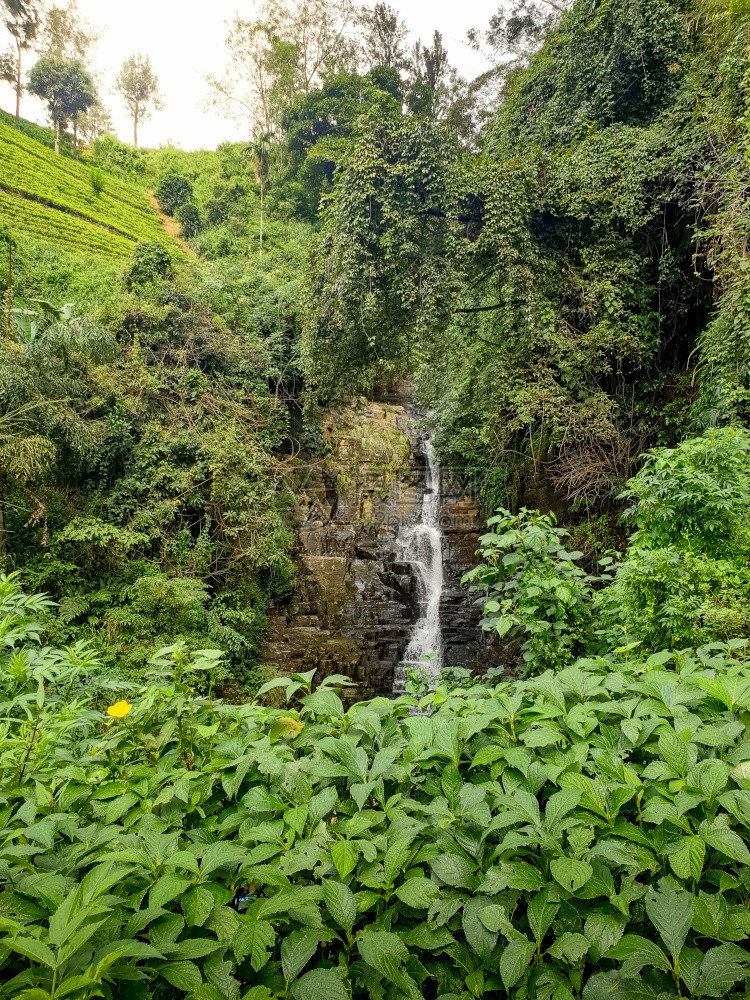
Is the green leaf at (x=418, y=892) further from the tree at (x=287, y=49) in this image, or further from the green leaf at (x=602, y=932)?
the tree at (x=287, y=49)

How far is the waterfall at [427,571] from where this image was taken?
28.4 feet

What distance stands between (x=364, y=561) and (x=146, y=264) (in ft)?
24.7

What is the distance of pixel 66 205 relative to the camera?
17.4 meters

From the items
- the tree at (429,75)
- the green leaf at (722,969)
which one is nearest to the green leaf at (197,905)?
the green leaf at (722,969)

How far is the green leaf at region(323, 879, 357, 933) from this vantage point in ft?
2.70

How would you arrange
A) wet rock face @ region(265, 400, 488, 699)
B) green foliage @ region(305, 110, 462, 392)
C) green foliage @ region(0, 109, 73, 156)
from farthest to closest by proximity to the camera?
green foliage @ region(0, 109, 73, 156), wet rock face @ region(265, 400, 488, 699), green foliage @ region(305, 110, 462, 392)

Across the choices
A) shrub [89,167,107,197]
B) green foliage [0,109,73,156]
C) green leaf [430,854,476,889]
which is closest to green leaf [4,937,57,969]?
green leaf [430,854,476,889]

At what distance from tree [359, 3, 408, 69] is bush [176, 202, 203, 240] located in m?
8.87

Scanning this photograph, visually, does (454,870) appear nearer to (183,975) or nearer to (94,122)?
(183,975)

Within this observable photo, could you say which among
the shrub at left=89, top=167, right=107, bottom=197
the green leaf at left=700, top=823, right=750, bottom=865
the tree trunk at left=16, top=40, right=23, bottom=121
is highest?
the tree trunk at left=16, top=40, right=23, bottom=121

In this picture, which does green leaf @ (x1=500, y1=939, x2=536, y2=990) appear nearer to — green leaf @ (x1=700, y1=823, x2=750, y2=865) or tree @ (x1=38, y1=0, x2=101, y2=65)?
green leaf @ (x1=700, y1=823, x2=750, y2=865)

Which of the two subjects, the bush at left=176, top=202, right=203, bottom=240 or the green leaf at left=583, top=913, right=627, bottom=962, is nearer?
the green leaf at left=583, top=913, right=627, bottom=962

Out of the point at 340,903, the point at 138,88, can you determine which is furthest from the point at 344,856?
the point at 138,88

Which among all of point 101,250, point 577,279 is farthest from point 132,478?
point 101,250
